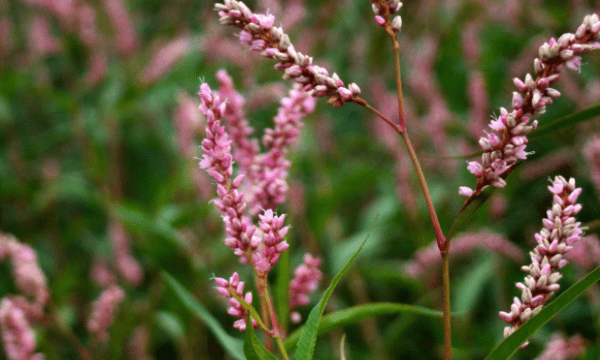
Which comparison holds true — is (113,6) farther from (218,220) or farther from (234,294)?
(234,294)

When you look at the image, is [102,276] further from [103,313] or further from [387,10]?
[387,10]

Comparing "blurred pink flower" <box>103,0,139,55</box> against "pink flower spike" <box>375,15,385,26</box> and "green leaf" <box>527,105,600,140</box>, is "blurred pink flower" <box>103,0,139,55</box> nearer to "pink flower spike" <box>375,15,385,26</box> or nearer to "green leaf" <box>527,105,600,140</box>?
"pink flower spike" <box>375,15,385,26</box>

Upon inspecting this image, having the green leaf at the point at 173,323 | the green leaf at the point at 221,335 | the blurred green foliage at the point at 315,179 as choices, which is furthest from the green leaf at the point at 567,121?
the green leaf at the point at 173,323

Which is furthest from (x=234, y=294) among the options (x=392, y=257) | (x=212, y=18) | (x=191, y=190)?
(x=212, y=18)

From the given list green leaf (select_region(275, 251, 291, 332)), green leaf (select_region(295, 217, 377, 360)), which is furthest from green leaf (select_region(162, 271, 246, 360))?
green leaf (select_region(295, 217, 377, 360))

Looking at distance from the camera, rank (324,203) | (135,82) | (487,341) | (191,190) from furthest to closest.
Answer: (135,82), (191,190), (324,203), (487,341)
